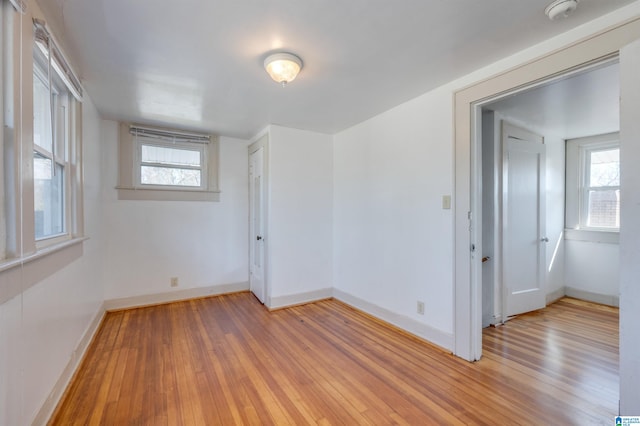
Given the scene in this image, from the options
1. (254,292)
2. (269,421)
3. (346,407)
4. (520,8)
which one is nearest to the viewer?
(520,8)

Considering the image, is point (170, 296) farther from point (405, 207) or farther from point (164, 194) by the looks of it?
point (405, 207)

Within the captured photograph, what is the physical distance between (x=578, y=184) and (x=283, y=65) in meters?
4.48

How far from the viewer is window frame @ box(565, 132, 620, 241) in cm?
385

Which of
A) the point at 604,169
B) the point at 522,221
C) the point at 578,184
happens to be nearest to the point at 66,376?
the point at 522,221

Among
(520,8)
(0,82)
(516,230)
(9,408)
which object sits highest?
(520,8)

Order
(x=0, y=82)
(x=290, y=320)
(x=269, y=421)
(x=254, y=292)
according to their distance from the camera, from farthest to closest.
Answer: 1. (x=254, y=292)
2. (x=290, y=320)
3. (x=269, y=421)
4. (x=0, y=82)

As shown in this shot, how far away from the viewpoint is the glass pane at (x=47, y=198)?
1686 millimetres

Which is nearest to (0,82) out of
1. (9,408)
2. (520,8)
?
(9,408)

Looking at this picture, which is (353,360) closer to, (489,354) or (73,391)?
(489,354)

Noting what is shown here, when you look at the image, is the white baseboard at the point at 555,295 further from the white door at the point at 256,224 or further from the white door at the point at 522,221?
the white door at the point at 256,224

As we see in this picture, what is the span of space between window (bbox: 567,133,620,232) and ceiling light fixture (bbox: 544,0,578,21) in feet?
10.9

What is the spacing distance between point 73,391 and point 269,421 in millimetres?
1443

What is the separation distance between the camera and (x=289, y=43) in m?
1.82

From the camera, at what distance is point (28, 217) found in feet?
4.52
